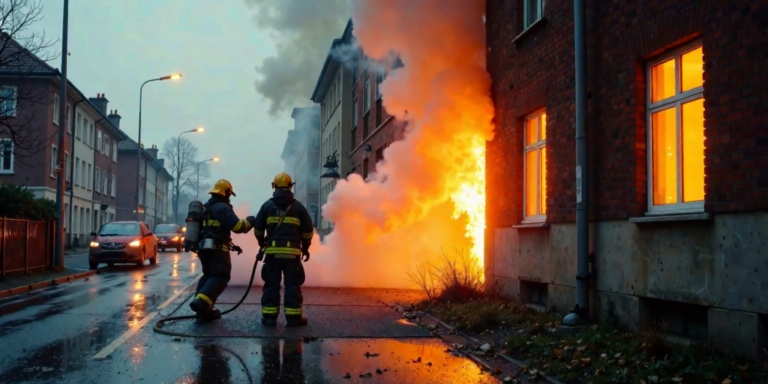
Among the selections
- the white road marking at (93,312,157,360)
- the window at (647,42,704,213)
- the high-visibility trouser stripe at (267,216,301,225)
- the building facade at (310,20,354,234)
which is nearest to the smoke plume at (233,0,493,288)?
the high-visibility trouser stripe at (267,216,301,225)

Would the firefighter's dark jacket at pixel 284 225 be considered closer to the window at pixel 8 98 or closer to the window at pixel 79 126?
the window at pixel 8 98

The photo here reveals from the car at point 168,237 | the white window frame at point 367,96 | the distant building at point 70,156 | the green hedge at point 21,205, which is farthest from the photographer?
the car at point 168,237

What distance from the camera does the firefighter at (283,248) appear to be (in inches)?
348

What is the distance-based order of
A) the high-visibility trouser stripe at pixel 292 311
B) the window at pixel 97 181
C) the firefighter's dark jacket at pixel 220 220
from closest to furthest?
the high-visibility trouser stripe at pixel 292 311
the firefighter's dark jacket at pixel 220 220
the window at pixel 97 181

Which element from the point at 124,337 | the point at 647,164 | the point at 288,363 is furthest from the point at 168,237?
the point at 647,164

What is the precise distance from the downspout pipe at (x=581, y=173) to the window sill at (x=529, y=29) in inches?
56.5

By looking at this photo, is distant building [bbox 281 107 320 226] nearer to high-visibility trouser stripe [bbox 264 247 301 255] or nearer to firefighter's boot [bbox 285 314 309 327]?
high-visibility trouser stripe [bbox 264 247 301 255]

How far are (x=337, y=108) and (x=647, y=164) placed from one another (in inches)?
1100

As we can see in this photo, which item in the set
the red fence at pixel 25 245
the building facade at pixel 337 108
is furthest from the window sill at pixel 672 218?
the building facade at pixel 337 108

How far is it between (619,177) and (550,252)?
1867 mm

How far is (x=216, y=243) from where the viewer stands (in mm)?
9312

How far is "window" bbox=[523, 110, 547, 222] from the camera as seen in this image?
10359 millimetres

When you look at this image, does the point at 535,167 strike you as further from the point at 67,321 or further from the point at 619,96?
the point at 67,321

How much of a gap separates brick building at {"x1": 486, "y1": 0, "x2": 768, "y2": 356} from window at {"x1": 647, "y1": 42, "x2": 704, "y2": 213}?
2 cm
